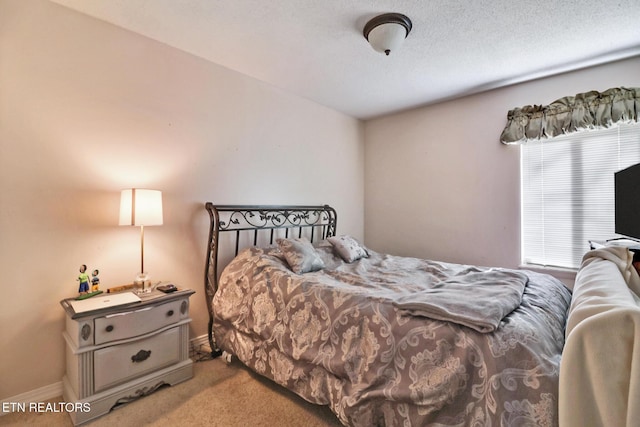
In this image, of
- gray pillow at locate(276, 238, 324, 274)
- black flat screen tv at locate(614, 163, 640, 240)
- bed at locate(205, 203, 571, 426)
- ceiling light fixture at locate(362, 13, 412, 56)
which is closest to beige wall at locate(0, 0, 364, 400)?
bed at locate(205, 203, 571, 426)

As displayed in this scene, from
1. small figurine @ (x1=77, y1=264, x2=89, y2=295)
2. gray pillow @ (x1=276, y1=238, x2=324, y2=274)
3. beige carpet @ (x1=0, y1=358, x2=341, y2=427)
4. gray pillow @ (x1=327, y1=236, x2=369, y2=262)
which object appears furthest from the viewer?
gray pillow @ (x1=327, y1=236, x2=369, y2=262)

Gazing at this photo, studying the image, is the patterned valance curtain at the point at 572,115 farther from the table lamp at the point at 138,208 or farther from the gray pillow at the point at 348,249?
the table lamp at the point at 138,208

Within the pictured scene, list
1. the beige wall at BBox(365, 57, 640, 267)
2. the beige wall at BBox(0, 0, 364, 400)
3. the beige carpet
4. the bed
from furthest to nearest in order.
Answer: the beige wall at BBox(365, 57, 640, 267) < the beige wall at BBox(0, 0, 364, 400) < the beige carpet < the bed

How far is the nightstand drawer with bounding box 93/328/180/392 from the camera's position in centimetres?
169

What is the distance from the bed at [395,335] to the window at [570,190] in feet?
3.89

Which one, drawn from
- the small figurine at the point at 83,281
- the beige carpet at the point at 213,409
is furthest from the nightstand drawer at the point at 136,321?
the beige carpet at the point at 213,409

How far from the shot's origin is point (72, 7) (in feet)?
6.29

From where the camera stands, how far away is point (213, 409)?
5.69ft

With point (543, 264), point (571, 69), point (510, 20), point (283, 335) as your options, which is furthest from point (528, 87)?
point (283, 335)

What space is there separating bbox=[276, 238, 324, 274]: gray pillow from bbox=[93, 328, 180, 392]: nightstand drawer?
0.97 metres

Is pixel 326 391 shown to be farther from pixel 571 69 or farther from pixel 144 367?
pixel 571 69

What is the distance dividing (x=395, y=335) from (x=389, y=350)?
0.25 ft

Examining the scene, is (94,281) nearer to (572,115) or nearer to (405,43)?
(405,43)

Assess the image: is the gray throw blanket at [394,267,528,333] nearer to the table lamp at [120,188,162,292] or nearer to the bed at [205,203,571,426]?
the bed at [205,203,571,426]
